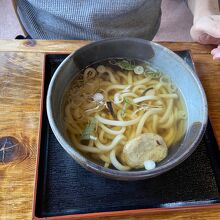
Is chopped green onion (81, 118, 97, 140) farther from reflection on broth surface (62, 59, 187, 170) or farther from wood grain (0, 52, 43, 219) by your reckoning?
wood grain (0, 52, 43, 219)

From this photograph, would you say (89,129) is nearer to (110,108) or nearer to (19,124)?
(110,108)

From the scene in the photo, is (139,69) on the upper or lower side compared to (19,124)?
upper

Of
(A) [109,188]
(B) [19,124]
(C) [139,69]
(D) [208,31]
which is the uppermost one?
(D) [208,31]

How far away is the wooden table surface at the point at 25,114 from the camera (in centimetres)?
76

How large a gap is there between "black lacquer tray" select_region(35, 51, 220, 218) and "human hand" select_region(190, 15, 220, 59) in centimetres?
41

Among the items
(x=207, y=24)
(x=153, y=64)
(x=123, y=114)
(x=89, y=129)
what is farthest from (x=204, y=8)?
(x=89, y=129)

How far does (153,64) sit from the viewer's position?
0.93 meters

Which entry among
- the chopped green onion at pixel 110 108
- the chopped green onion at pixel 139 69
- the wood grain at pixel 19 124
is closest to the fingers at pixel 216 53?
the chopped green onion at pixel 139 69

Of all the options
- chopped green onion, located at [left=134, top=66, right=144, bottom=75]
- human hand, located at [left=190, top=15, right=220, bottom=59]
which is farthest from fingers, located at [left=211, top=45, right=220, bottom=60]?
chopped green onion, located at [left=134, top=66, right=144, bottom=75]

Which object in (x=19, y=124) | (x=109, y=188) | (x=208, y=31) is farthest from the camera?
(x=208, y=31)

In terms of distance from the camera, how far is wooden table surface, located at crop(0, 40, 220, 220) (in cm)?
76

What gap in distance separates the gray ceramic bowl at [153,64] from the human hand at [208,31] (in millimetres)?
232

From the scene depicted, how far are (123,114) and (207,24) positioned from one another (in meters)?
0.43

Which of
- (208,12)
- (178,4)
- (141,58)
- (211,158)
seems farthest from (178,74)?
(178,4)
